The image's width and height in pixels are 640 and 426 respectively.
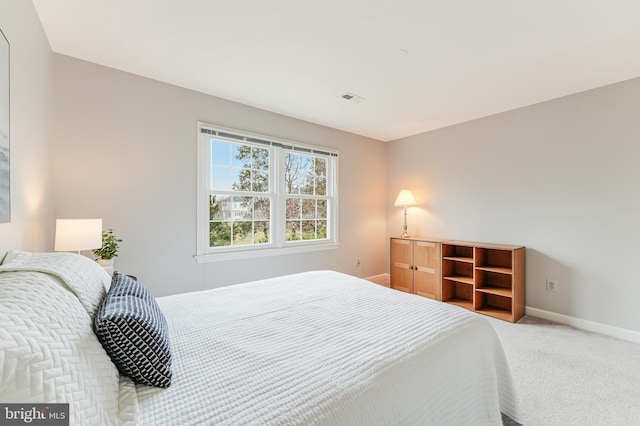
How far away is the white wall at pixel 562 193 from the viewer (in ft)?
Result: 8.86

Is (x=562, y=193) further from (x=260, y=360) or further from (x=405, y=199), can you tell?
(x=260, y=360)

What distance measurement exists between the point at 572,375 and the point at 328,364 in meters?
2.18

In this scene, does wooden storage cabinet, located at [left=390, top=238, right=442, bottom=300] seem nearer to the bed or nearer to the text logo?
the bed

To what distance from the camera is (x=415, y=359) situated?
115 centimetres

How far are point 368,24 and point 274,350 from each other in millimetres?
2057

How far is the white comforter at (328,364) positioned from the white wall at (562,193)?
219cm

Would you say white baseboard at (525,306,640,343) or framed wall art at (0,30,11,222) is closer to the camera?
framed wall art at (0,30,11,222)

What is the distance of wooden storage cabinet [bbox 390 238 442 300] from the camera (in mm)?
3748

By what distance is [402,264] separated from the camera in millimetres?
4152

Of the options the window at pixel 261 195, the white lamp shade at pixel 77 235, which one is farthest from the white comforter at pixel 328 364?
the window at pixel 261 195

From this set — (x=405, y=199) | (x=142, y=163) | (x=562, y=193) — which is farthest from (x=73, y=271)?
(x=562, y=193)

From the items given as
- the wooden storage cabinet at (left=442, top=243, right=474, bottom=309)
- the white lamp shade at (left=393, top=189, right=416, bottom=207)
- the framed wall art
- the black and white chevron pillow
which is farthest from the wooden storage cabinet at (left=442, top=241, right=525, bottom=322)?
Answer: the framed wall art

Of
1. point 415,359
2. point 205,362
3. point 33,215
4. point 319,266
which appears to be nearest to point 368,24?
point 415,359

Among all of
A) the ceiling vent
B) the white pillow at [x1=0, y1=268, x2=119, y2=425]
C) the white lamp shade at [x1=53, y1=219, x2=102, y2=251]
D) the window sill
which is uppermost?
the ceiling vent
